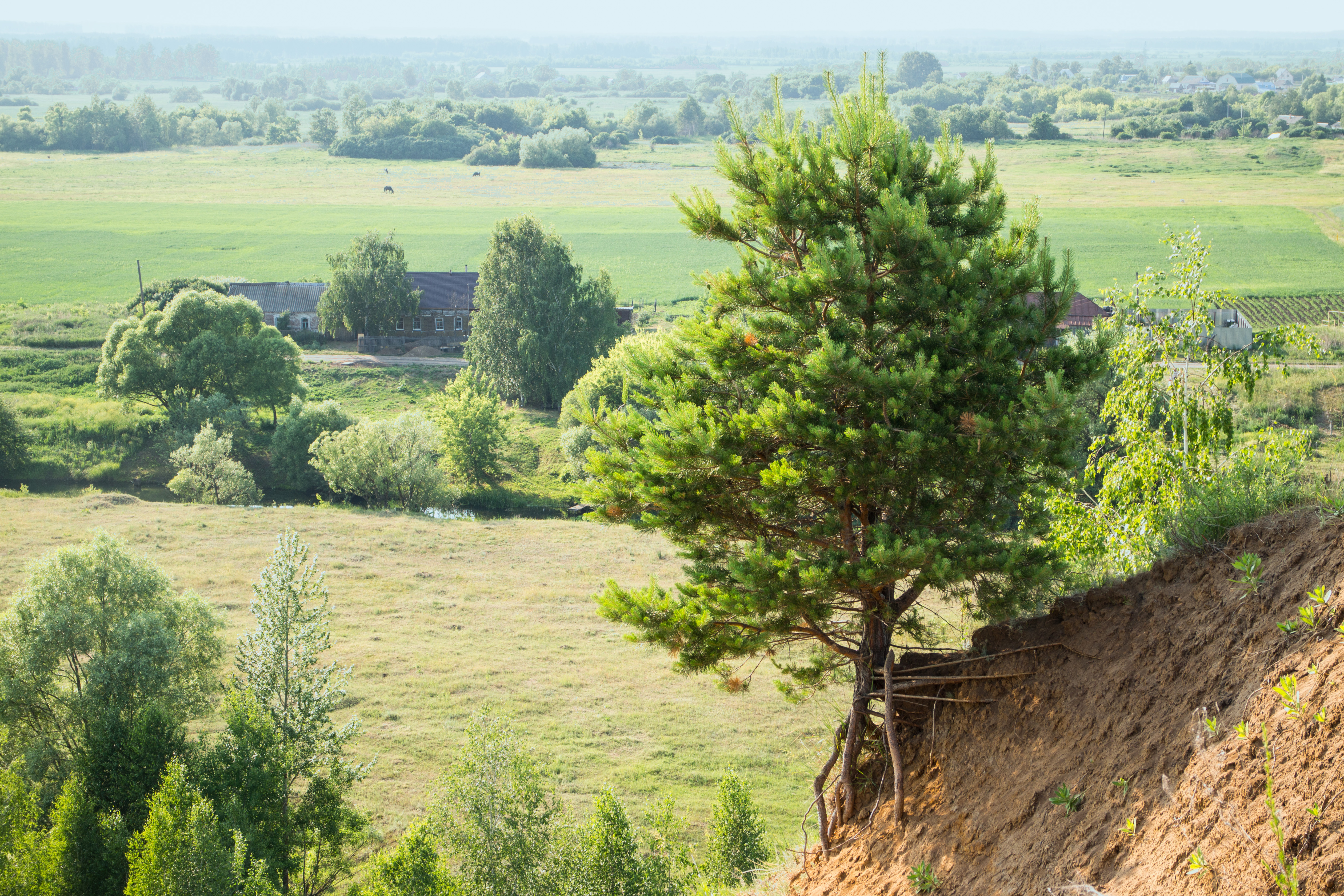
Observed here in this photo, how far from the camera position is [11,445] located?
5828 centimetres

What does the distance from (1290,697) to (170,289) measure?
96.0 m

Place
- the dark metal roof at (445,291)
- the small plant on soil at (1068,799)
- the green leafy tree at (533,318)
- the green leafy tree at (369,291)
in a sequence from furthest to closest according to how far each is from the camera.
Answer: the dark metal roof at (445,291) < the green leafy tree at (369,291) < the green leafy tree at (533,318) < the small plant on soil at (1068,799)

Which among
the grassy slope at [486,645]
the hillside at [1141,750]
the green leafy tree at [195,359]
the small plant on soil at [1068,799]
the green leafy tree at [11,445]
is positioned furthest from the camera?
the green leafy tree at [195,359]

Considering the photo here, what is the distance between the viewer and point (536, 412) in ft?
234

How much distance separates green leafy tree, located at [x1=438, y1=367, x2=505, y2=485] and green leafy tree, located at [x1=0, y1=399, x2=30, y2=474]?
24.7 m

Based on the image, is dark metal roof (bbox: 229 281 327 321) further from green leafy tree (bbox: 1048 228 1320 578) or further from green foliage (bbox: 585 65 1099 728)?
green leafy tree (bbox: 1048 228 1320 578)

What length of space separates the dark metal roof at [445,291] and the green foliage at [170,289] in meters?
17.2

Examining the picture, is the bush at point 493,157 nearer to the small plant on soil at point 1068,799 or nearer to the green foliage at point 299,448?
the green foliage at point 299,448

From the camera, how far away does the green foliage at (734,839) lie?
18562 millimetres

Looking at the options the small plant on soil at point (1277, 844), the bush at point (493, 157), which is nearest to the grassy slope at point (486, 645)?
the small plant on soil at point (1277, 844)

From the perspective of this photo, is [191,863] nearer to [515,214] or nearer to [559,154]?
[515,214]

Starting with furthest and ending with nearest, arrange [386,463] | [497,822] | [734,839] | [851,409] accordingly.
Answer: [386,463] → [734,839] → [497,822] → [851,409]

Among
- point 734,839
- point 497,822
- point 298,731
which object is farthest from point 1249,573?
point 298,731

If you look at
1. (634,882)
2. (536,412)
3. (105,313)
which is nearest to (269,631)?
(634,882)
